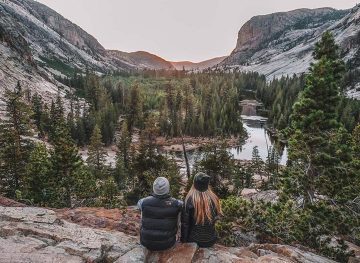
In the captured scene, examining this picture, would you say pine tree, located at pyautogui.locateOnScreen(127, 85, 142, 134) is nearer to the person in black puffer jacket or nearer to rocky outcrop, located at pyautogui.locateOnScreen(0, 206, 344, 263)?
rocky outcrop, located at pyautogui.locateOnScreen(0, 206, 344, 263)

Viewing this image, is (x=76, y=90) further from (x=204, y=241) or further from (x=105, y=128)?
(x=204, y=241)

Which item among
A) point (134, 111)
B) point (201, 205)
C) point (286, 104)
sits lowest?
point (134, 111)

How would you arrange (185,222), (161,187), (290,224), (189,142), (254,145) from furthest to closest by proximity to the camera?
(254,145)
(189,142)
(290,224)
(185,222)
(161,187)

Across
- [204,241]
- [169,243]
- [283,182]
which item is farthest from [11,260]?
[283,182]

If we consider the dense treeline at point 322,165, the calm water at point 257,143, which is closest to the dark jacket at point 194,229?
the dense treeline at point 322,165

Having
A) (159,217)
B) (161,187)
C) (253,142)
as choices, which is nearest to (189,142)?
(253,142)

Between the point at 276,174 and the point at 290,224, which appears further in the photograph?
the point at 276,174

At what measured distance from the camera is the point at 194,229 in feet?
25.4

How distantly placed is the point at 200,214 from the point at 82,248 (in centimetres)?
304

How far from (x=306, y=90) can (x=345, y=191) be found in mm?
5458

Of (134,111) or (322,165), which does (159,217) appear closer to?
(322,165)

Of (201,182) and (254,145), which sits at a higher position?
(201,182)

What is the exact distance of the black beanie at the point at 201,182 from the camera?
7309mm

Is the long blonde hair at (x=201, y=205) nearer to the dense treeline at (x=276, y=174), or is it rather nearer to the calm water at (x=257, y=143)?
the dense treeline at (x=276, y=174)
